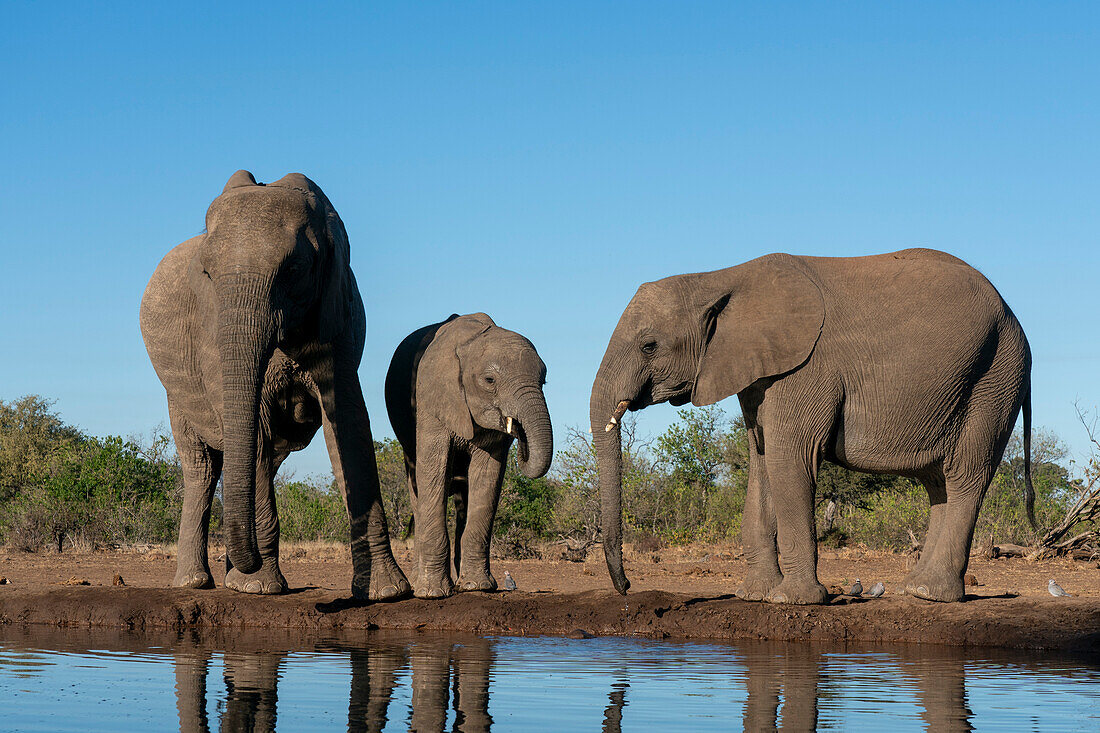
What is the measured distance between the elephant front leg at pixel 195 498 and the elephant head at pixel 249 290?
2321 millimetres

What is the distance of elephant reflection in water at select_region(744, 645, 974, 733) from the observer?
603 centimetres

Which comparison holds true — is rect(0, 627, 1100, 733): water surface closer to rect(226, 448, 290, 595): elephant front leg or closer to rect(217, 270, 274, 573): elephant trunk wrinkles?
rect(217, 270, 274, 573): elephant trunk wrinkles

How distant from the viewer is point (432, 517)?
422 inches

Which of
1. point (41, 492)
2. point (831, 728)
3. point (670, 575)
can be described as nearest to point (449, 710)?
point (831, 728)

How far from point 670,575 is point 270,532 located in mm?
8223

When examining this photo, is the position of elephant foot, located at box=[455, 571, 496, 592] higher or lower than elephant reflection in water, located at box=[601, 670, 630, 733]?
higher

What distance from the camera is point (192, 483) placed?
1180 centimetres

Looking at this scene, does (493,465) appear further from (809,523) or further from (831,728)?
(831,728)

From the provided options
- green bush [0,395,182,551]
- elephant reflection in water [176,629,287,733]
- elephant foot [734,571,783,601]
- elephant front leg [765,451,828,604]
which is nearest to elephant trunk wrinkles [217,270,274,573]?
elephant reflection in water [176,629,287,733]

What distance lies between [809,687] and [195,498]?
268 inches

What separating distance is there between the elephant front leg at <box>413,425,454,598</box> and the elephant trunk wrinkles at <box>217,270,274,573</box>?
2.16m

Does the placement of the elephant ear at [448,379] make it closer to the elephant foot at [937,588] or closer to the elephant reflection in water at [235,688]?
the elephant reflection in water at [235,688]

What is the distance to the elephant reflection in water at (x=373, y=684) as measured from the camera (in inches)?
234

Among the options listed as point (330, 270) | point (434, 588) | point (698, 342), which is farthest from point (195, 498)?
point (698, 342)
